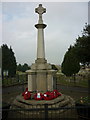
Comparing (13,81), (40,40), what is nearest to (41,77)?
(40,40)

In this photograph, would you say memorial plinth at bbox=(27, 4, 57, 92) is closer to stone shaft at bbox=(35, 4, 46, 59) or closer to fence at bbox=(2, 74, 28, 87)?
stone shaft at bbox=(35, 4, 46, 59)

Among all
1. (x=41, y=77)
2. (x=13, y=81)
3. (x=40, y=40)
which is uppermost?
(x=40, y=40)

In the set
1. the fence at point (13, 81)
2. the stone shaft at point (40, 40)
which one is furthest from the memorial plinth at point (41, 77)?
the fence at point (13, 81)

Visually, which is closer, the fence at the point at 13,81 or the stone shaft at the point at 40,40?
the stone shaft at the point at 40,40

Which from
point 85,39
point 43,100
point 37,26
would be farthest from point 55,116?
point 85,39

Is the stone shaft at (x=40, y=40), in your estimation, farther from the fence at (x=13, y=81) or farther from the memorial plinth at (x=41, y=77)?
the fence at (x=13, y=81)

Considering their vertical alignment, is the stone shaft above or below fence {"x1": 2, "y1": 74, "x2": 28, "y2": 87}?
above

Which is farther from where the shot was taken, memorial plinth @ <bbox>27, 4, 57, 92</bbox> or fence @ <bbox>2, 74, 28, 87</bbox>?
fence @ <bbox>2, 74, 28, 87</bbox>

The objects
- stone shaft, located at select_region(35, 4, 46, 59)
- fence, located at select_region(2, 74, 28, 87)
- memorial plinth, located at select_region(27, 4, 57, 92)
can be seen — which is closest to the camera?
memorial plinth, located at select_region(27, 4, 57, 92)

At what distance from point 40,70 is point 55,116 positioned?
3.14m

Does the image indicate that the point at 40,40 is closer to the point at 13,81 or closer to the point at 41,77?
the point at 41,77

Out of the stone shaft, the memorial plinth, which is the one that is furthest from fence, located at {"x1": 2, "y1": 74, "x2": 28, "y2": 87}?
the stone shaft

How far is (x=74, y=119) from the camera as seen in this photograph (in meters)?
5.68

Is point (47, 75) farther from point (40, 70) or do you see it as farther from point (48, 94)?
point (48, 94)
